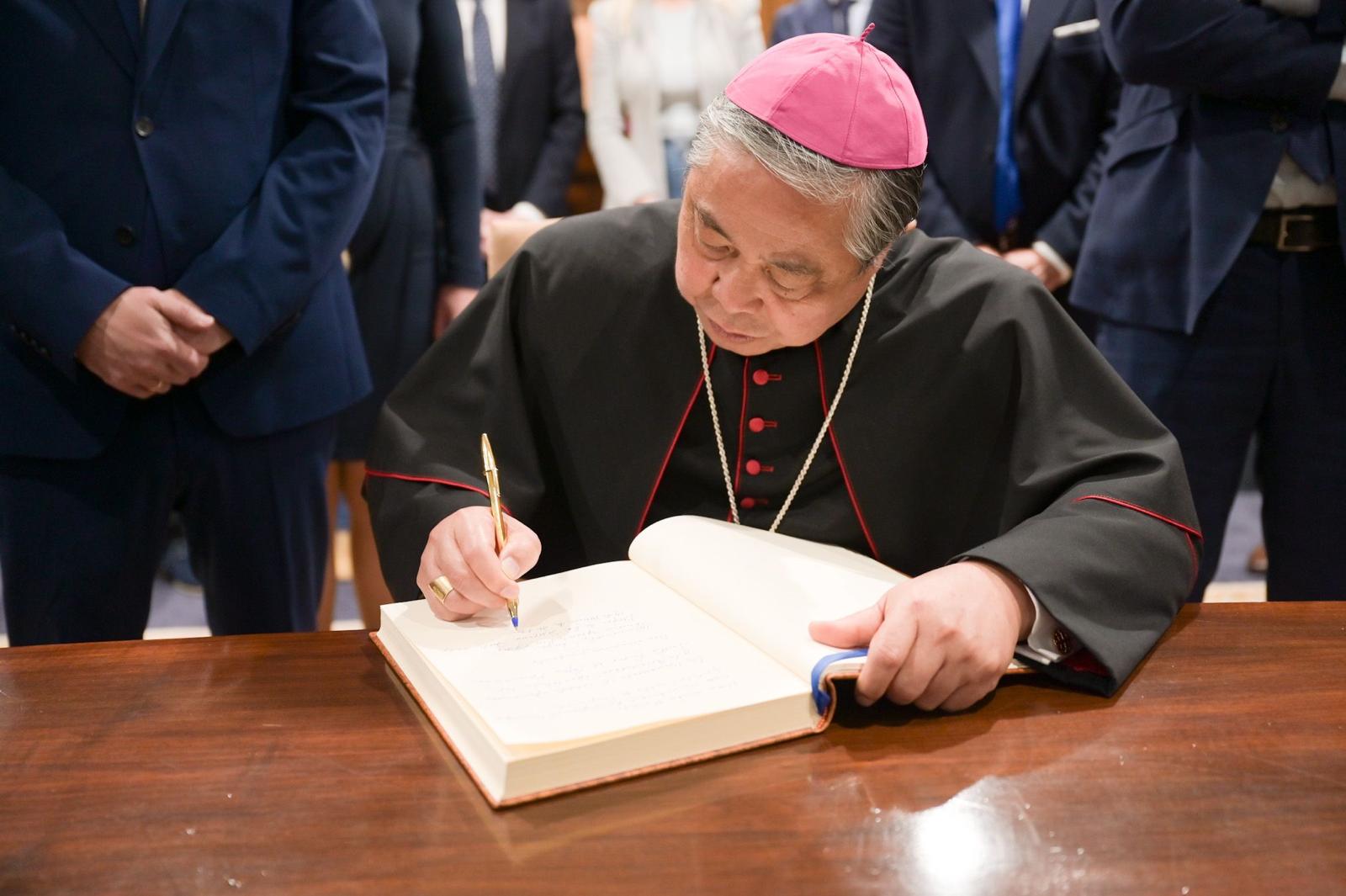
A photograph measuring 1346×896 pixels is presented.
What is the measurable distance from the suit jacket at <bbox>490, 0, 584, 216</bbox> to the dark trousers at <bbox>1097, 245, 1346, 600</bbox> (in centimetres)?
213

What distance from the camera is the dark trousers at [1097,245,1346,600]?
2.50 meters

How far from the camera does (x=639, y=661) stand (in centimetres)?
138

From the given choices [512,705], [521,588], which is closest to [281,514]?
[521,588]

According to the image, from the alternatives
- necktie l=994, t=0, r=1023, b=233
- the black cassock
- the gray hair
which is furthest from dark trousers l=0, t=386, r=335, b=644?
necktie l=994, t=0, r=1023, b=233

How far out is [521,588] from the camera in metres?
1.60

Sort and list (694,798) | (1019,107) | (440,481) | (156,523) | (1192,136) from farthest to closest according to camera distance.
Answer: (1019,107)
(1192,136)
(156,523)
(440,481)
(694,798)

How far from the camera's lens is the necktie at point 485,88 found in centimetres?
402

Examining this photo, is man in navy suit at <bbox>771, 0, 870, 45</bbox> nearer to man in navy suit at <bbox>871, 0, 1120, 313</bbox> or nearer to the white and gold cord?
man in navy suit at <bbox>871, 0, 1120, 313</bbox>

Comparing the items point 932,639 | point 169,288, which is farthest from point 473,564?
point 169,288

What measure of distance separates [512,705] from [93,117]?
1.52 meters

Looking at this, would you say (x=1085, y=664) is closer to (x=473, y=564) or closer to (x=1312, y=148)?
(x=473, y=564)

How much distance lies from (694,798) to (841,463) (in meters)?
0.87

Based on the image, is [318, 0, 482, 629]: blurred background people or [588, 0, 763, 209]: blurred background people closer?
[318, 0, 482, 629]: blurred background people

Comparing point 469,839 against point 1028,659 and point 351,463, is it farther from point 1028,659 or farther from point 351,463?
point 351,463
